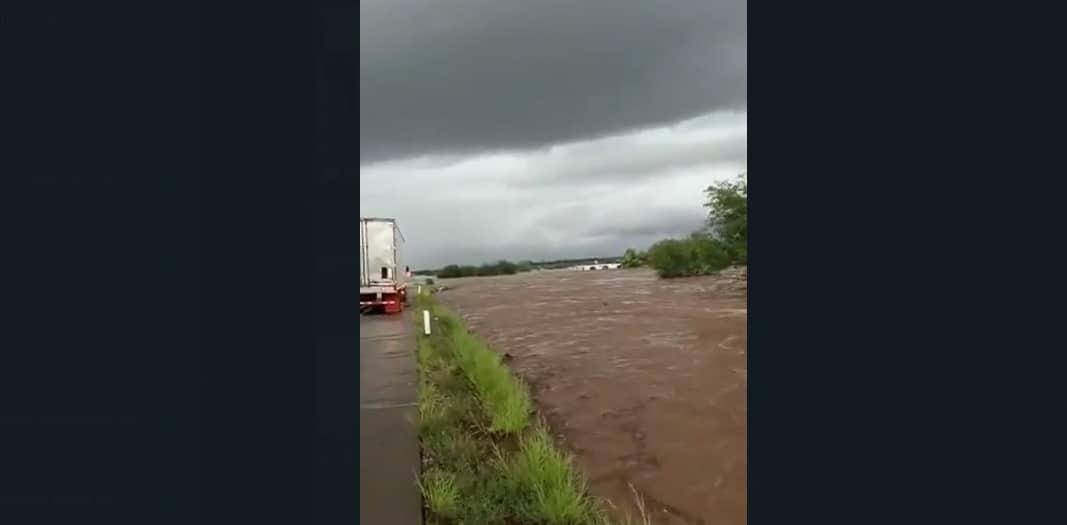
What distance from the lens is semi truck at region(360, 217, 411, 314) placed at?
54.6 feet

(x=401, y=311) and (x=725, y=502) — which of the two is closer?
(x=725, y=502)

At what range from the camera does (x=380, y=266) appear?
16.9m

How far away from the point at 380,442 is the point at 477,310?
15.5 metres

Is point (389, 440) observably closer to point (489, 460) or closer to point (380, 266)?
point (489, 460)

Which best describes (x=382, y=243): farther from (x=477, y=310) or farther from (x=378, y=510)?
(x=378, y=510)

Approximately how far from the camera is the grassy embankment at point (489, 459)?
13.5 ft

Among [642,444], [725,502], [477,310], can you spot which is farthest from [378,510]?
[477,310]

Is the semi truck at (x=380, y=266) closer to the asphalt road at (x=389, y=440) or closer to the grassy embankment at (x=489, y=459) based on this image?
the asphalt road at (x=389, y=440)

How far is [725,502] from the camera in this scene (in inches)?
196

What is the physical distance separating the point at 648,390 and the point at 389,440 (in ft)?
12.3

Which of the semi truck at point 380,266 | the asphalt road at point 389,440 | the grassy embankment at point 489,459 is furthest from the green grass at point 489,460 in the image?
the semi truck at point 380,266

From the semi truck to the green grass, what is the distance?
29.2 ft

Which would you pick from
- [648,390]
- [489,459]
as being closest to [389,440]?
[489,459]

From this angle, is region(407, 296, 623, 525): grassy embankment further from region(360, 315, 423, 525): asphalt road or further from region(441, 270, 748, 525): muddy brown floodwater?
region(441, 270, 748, 525): muddy brown floodwater
